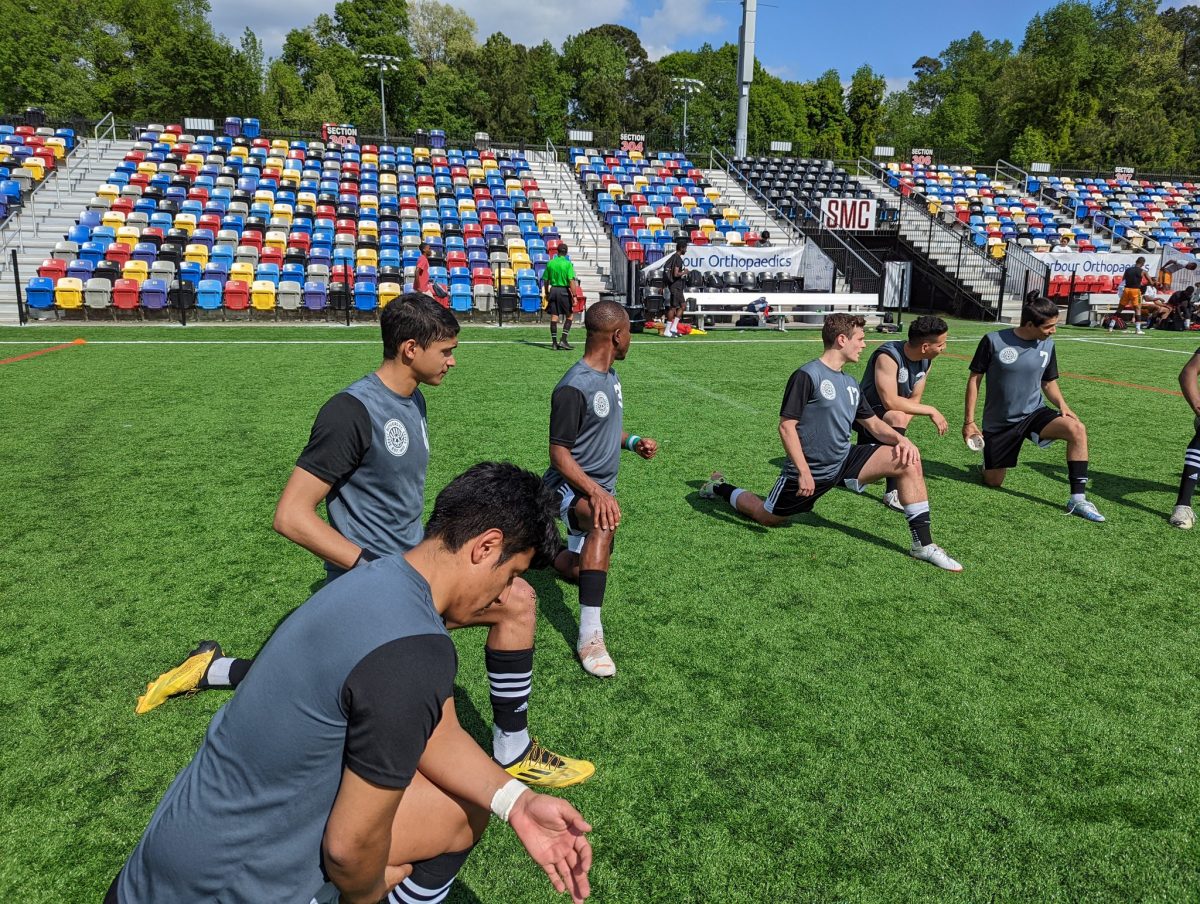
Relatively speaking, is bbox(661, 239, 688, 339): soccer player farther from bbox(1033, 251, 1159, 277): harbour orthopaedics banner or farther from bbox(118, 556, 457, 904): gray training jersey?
bbox(118, 556, 457, 904): gray training jersey

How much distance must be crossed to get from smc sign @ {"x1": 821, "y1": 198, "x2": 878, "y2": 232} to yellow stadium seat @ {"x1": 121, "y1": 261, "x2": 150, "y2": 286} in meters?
20.7

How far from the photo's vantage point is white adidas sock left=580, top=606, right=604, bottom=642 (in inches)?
152

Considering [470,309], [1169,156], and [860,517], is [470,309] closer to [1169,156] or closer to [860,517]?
[860,517]

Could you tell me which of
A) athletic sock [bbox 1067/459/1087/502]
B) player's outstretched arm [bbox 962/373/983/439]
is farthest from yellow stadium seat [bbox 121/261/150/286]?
athletic sock [bbox 1067/459/1087/502]

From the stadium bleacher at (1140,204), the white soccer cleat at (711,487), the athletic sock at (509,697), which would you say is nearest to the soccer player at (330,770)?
the athletic sock at (509,697)

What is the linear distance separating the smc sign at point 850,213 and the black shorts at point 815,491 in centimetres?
2225

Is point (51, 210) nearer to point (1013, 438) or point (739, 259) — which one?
point (739, 259)

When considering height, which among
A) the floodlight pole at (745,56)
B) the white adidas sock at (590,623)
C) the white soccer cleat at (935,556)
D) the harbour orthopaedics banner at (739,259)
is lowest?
the white soccer cleat at (935,556)

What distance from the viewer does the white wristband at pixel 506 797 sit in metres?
1.68

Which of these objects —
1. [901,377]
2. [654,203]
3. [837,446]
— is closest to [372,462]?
[837,446]

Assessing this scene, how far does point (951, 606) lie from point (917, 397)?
2457 mm

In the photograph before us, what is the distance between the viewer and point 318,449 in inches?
110

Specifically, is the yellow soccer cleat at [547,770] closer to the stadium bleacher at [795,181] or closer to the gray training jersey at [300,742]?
the gray training jersey at [300,742]

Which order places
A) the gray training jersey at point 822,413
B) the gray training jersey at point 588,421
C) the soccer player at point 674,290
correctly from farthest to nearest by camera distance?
the soccer player at point 674,290 → the gray training jersey at point 822,413 → the gray training jersey at point 588,421
